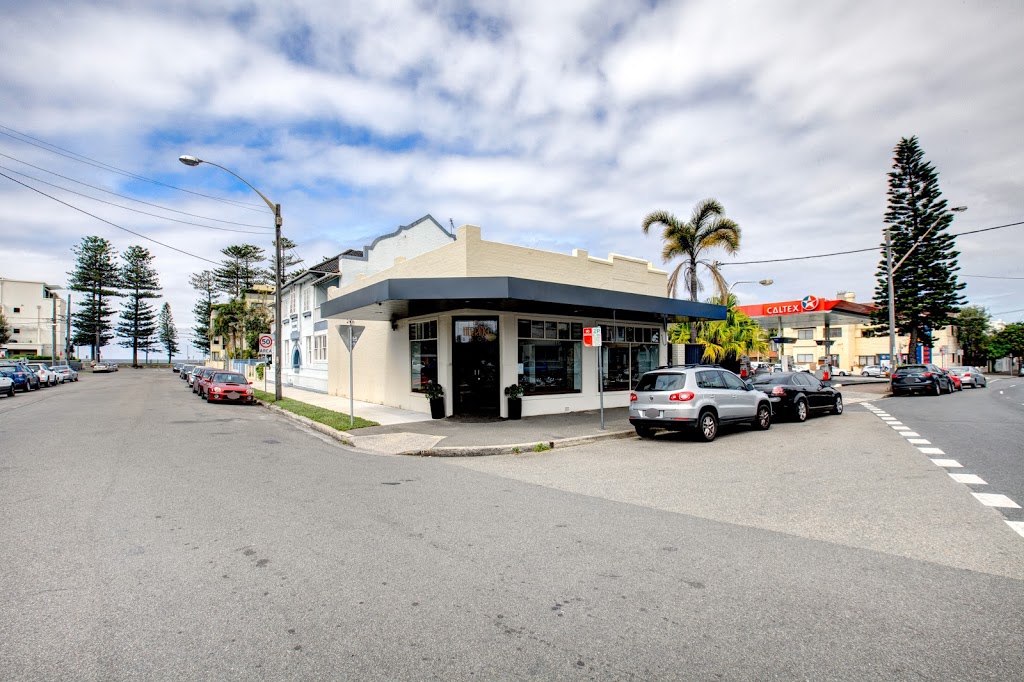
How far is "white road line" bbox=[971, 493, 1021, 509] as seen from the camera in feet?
21.7

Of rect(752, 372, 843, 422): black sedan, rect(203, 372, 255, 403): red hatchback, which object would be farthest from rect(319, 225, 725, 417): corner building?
rect(203, 372, 255, 403): red hatchback

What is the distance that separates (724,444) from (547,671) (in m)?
9.97

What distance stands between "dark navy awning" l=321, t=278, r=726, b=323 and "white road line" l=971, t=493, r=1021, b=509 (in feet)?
29.4

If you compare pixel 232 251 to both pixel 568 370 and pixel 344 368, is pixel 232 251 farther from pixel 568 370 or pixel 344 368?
pixel 568 370

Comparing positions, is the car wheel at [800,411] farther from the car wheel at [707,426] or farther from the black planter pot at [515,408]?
the black planter pot at [515,408]

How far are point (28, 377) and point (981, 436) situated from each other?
4424 cm

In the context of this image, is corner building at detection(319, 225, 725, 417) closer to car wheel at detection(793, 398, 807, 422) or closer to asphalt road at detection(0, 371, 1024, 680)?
car wheel at detection(793, 398, 807, 422)

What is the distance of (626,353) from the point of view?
1988cm

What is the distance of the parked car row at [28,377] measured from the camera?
26969 millimetres

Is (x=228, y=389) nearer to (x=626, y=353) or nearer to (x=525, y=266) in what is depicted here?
(x=525, y=266)

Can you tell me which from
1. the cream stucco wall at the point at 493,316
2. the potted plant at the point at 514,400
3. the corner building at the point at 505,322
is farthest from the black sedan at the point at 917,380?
the potted plant at the point at 514,400

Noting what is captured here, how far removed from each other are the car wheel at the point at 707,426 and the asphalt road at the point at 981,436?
4.22 meters

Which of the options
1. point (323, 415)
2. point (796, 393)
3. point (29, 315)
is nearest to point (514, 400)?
point (323, 415)

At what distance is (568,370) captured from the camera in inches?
693
